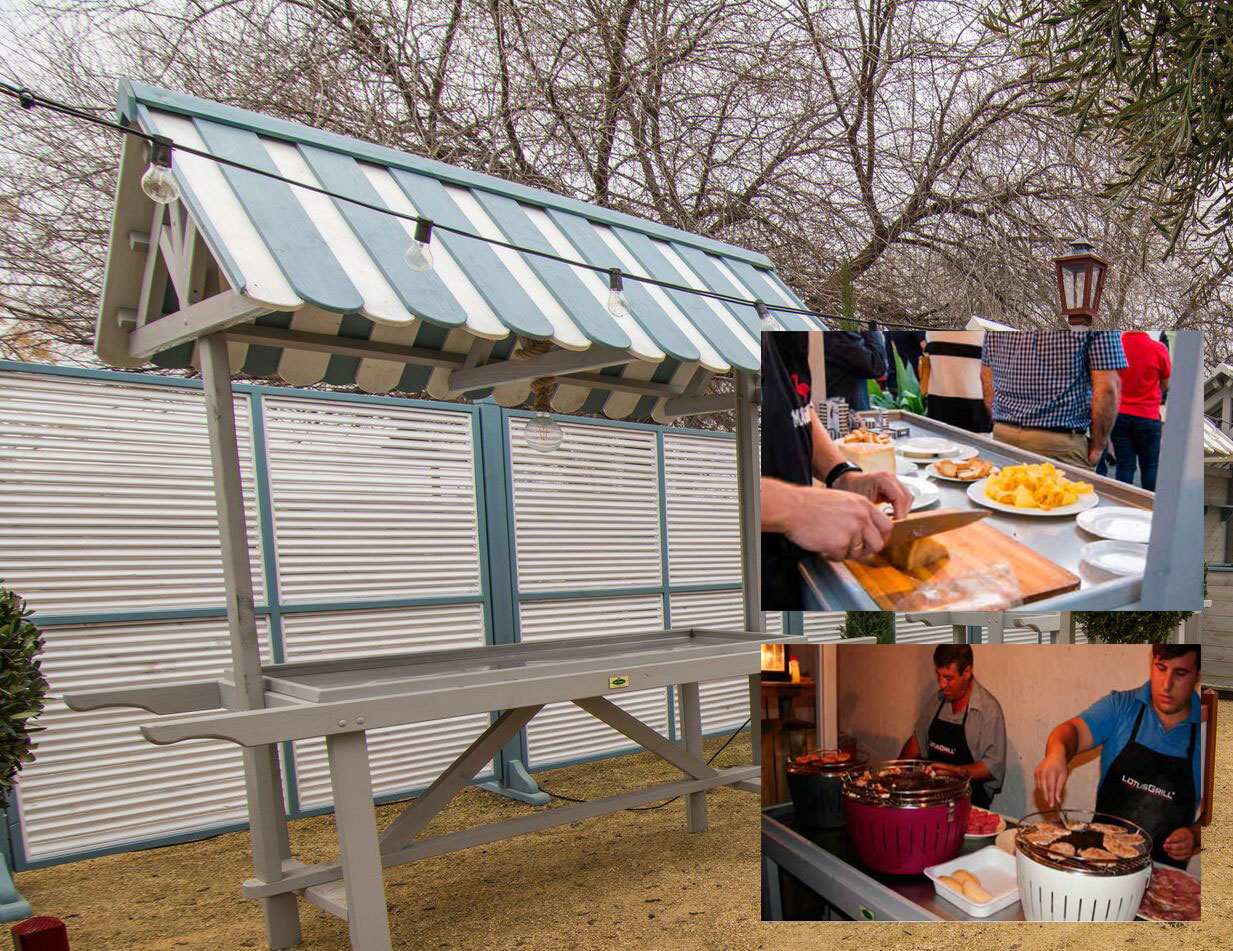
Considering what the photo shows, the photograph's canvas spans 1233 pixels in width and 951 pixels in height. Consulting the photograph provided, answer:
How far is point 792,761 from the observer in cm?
278

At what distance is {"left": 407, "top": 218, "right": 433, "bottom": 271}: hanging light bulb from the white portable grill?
93.6 inches

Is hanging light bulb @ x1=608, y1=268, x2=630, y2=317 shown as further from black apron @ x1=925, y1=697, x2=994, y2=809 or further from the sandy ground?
the sandy ground

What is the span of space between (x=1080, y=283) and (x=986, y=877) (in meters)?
3.31

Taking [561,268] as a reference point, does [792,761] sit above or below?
below

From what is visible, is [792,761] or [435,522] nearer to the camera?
[792,761]

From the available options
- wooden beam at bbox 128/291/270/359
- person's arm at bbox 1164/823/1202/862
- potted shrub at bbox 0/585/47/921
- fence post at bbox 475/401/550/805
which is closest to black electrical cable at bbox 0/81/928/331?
wooden beam at bbox 128/291/270/359

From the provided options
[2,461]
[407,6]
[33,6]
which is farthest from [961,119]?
[2,461]

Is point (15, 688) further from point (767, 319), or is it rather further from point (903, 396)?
point (767, 319)

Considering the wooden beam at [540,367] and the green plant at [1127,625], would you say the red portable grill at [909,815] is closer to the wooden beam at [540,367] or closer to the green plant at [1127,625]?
the green plant at [1127,625]

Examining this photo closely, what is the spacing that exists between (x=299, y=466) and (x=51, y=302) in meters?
4.45

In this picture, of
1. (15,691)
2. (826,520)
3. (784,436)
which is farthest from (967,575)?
(15,691)

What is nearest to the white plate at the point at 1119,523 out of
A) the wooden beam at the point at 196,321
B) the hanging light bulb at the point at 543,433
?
the wooden beam at the point at 196,321

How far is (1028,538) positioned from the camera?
2.67 m

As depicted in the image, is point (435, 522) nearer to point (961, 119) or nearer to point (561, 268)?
point (561, 268)
